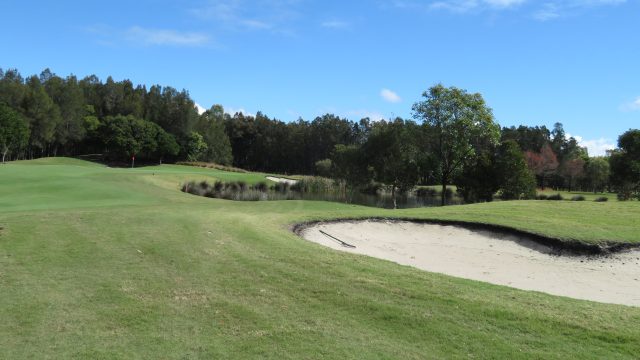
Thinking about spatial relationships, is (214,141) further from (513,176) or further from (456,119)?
(513,176)

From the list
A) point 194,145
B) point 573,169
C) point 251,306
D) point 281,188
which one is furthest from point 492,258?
point 194,145

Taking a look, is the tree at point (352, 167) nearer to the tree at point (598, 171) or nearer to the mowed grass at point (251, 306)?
the mowed grass at point (251, 306)

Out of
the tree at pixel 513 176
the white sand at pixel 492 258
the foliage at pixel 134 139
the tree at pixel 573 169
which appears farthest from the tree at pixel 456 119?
the foliage at pixel 134 139

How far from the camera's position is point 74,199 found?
1046 inches

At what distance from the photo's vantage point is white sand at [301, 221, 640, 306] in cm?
1298

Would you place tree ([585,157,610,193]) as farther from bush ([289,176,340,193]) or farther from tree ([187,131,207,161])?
tree ([187,131,207,161])

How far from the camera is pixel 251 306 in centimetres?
812

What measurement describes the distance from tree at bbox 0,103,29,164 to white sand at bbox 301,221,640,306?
77741 mm

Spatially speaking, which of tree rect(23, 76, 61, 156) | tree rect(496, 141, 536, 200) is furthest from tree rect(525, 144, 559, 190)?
tree rect(23, 76, 61, 156)

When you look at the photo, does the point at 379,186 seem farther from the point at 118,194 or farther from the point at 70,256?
the point at 70,256

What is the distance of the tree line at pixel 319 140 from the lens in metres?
50.1

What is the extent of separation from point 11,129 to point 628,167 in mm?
84665

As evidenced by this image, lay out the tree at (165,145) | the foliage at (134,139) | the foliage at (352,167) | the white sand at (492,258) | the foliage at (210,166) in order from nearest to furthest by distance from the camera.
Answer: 1. the white sand at (492,258)
2. the foliage at (352,167)
3. the foliage at (134,139)
4. the foliage at (210,166)
5. the tree at (165,145)

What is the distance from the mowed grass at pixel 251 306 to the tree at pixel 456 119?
3958 centimetres
